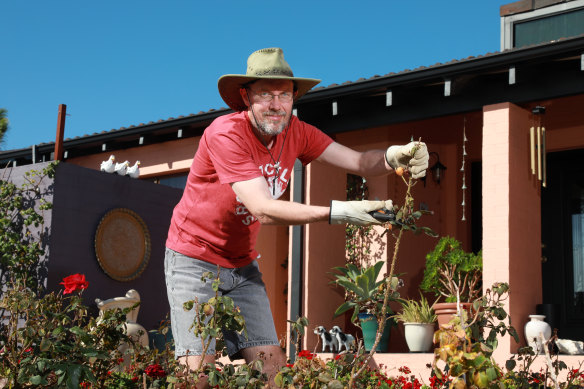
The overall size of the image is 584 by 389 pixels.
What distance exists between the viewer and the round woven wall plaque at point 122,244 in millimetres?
8930

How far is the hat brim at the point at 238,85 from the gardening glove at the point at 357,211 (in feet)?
2.81

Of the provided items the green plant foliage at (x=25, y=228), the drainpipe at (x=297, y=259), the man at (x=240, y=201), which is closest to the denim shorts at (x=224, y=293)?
the man at (x=240, y=201)

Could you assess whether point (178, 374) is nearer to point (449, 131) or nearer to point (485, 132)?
point (485, 132)

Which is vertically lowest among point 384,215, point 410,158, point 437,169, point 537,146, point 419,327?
point 419,327

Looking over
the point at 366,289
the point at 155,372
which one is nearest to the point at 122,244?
the point at 366,289

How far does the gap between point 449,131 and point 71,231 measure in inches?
193

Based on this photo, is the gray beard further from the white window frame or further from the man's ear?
the white window frame

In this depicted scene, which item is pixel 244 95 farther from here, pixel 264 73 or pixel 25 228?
pixel 25 228

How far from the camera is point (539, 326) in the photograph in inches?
263

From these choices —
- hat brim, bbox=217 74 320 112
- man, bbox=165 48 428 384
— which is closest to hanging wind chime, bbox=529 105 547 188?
man, bbox=165 48 428 384

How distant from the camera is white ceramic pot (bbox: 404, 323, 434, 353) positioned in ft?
24.5

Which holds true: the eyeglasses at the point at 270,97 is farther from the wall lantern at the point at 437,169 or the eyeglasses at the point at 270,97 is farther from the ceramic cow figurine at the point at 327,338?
the wall lantern at the point at 437,169

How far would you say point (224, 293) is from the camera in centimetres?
333

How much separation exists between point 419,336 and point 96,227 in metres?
4.05
